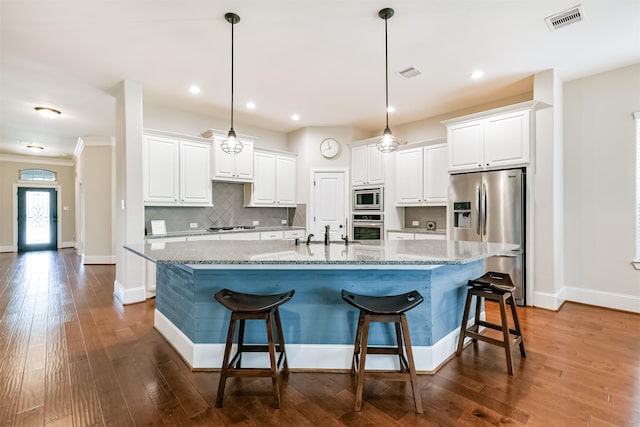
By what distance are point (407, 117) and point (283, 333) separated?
4409 millimetres

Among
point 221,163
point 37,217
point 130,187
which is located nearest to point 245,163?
point 221,163

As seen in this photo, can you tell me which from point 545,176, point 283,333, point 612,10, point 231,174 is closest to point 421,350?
point 283,333

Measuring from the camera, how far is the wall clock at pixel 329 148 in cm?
588

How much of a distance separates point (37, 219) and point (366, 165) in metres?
9.82

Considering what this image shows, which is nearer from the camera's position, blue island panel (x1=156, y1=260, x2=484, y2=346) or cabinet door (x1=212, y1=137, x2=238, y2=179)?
blue island panel (x1=156, y1=260, x2=484, y2=346)

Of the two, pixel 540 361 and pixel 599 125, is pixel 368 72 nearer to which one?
pixel 599 125

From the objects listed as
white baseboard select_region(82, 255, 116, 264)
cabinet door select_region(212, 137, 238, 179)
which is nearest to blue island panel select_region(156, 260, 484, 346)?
cabinet door select_region(212, 137, 238, 179)

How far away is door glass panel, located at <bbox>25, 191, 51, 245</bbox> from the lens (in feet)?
29.2

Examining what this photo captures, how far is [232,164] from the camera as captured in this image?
517 centimetres

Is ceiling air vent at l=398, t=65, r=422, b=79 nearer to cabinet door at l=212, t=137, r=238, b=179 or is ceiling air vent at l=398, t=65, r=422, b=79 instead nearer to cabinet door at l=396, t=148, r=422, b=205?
cabinet door at l=396, t=148, r=422, b=205

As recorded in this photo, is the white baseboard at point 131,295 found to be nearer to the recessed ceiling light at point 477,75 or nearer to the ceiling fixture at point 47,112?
the ceiling fixture at point 47,112

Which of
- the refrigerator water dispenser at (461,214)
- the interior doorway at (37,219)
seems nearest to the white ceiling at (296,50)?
the refrigerator water dispenser at (461,214)

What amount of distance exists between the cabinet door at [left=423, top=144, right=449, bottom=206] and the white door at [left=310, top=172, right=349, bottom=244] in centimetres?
152

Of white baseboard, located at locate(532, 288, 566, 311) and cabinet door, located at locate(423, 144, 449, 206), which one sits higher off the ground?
cabinet door, located at locate(423, 144, 449, 206)
